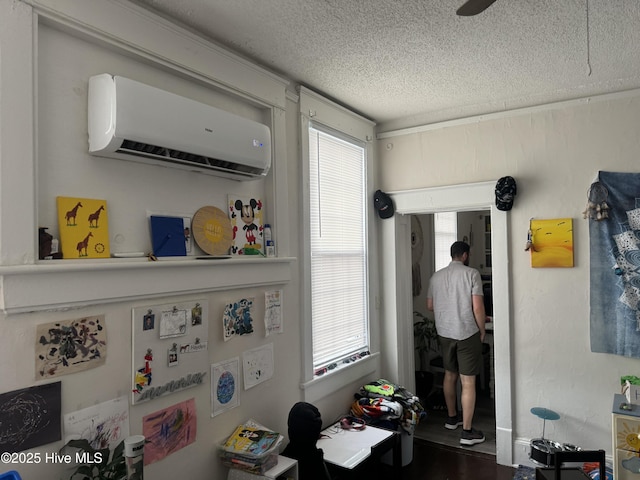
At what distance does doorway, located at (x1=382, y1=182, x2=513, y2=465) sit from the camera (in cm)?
340

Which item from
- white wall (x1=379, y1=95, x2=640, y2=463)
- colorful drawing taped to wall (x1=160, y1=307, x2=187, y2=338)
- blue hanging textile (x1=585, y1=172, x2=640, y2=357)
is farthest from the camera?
white wall (x1=379, y1=95, x2=640, y2=463)

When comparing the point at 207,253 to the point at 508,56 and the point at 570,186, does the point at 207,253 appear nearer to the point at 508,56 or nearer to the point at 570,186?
the point at 508,56

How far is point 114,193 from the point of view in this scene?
193cm

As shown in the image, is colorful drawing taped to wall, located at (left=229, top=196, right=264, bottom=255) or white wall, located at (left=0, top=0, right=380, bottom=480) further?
colorful drawing taped to wall, located at (left=229, top=196, right=264, bottom=255)

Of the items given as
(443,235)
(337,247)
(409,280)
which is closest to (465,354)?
(409,280)

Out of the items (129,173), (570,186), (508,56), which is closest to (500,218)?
(570,186)

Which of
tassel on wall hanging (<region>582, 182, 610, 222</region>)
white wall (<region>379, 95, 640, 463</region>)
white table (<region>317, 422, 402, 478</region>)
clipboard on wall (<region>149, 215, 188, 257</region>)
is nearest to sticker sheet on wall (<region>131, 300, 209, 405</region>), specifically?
clipboard on wall (<region>149, 215, 188, 257</region>)

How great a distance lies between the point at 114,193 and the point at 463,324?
2924mm

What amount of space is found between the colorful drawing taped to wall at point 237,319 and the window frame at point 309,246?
514 millimetres

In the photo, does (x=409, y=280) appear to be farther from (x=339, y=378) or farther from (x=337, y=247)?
(x=339, y=378)

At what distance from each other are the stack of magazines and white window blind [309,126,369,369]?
88 centimetres

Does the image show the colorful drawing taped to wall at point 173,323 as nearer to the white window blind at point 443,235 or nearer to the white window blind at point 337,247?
the white window blind at point 337,247

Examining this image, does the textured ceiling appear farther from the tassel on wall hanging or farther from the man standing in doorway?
the man standing in doorway

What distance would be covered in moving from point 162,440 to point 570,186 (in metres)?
3.08
